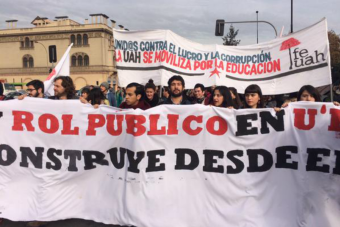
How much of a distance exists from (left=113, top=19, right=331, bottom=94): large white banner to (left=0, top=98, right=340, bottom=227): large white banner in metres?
2.48

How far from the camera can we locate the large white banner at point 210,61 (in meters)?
5.47

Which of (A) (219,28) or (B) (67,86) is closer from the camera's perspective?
(B) (67,86)

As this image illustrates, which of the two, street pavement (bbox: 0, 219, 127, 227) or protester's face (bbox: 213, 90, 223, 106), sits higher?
protester's face (bbox: 213, 90, 223, 106)

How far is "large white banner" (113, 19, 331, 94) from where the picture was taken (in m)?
5.47

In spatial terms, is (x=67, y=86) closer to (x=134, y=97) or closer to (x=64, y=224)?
(x=134, y=97)

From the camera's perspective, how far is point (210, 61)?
6312 mm

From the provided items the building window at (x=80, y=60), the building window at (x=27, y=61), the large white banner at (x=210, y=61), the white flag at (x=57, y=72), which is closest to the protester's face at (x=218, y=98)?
the large white banner at (x=210, y=61)

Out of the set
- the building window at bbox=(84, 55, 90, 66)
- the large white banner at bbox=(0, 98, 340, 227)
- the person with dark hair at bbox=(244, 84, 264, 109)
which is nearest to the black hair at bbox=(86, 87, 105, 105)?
the large white banner at bbox=(0, 98, 340, 227)

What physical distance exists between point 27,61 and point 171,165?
60072mm

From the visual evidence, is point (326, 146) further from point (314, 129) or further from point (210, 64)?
point (210, 64)

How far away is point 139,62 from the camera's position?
19.9 ft

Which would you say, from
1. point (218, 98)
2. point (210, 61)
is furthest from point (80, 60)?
point (218, 98)

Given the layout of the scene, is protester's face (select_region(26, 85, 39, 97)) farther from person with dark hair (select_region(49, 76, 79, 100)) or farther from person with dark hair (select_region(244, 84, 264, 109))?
person with dark hair (select_region(244, 84, 264, 109))

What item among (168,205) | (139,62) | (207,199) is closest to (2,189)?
(168,205)
